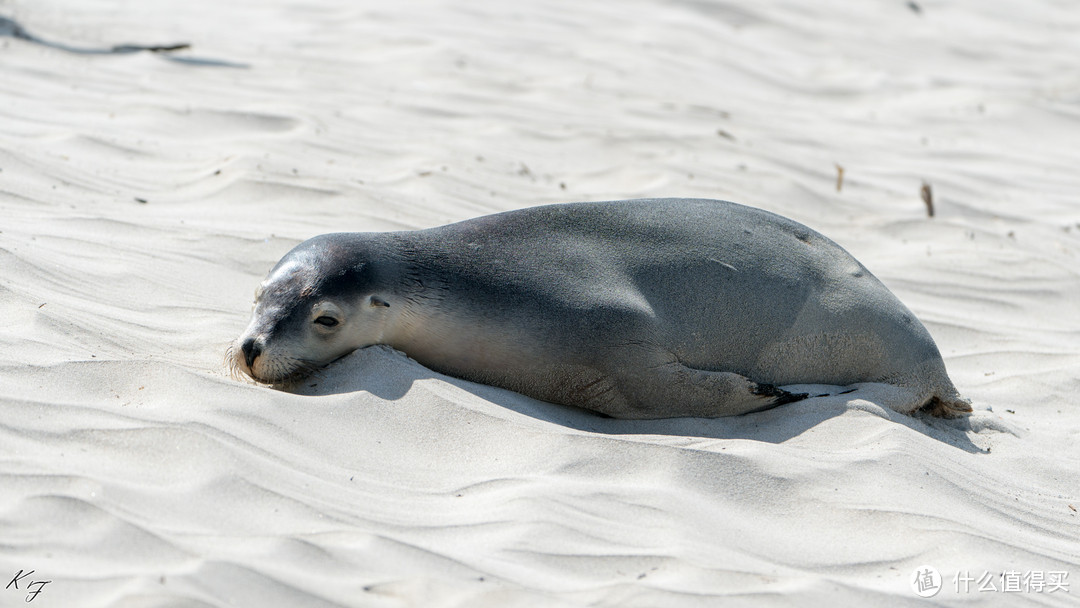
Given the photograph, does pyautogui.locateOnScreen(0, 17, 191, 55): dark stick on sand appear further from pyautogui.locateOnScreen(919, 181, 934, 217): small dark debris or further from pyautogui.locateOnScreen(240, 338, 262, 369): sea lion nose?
pyautogui.locateOnScreen(919, 181, 934, 217): small dark debris

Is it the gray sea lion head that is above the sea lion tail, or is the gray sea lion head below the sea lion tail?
above

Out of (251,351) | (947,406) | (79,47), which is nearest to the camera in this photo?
(251,351)

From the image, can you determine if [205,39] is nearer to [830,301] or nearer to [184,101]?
[184,101]

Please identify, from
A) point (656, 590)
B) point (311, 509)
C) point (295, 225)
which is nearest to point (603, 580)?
point (656, 590)

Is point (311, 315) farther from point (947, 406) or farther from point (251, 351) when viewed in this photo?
point (947, 406)

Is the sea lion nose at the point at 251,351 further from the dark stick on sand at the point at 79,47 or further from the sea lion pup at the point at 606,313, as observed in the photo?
the dark stick on sand at the point at 79,47

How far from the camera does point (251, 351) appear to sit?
337cm

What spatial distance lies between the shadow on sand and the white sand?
13 millimetres

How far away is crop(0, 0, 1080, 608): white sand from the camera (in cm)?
253

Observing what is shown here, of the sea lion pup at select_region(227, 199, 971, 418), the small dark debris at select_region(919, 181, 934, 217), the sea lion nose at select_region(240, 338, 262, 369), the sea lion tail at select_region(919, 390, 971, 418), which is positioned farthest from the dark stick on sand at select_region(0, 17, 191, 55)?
the sea lion tail at select_region(919, 390, 971, 418)

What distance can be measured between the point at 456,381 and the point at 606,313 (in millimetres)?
546

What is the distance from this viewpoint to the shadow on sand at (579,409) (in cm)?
341

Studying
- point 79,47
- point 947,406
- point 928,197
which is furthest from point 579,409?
point 79,47

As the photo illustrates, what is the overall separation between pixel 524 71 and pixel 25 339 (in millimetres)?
5391
